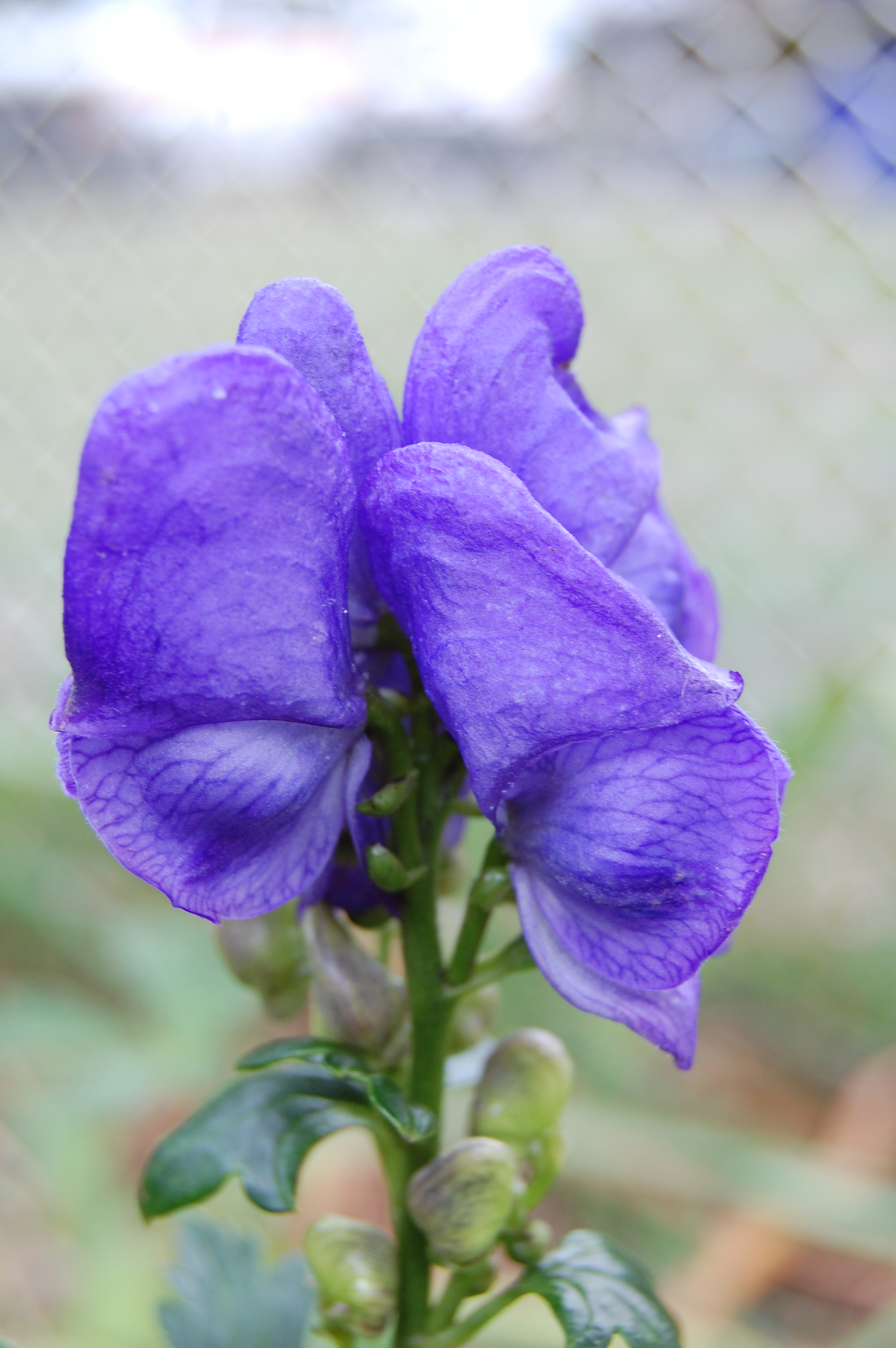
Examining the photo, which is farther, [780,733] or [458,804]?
[780,733]

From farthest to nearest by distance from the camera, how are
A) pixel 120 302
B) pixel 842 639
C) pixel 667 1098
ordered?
1. pixel 120 302
2. pixel 842 639
3. pixel 667 1098

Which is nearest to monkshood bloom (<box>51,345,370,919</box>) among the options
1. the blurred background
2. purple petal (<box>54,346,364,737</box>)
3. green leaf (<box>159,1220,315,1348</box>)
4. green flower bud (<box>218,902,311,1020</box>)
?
purple petal (<box>54,346,364,737</box>)

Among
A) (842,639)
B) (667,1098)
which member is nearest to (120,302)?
(842,639)

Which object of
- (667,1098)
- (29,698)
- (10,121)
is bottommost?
(29,698)

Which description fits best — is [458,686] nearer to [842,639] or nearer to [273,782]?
[273,782]

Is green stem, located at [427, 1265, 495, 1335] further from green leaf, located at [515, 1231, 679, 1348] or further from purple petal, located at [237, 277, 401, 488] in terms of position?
purple petal, located at [237, 277, 401, 488]

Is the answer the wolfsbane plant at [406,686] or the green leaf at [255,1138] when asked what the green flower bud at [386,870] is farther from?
the green leaf at [255,1138]
